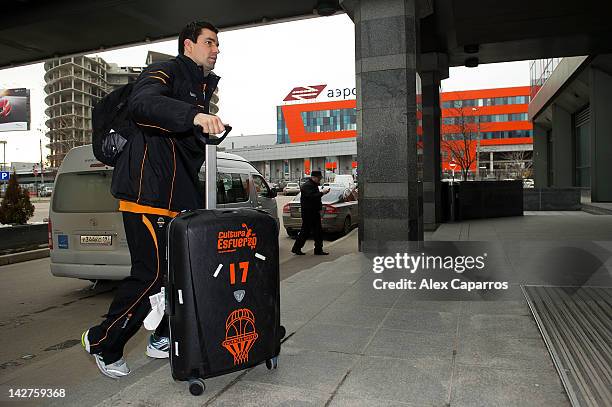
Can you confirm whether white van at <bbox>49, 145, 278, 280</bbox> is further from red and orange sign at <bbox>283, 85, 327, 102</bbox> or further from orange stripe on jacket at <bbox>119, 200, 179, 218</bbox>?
red and orange sign at <bbox>283, 85, 327, 102</bbox>

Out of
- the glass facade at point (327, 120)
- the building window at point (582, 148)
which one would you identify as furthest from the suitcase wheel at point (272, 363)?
the glass facade at point (327, 120)

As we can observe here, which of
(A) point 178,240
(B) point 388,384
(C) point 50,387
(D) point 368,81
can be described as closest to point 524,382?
(B) point 388,384

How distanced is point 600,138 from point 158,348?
2372 cm

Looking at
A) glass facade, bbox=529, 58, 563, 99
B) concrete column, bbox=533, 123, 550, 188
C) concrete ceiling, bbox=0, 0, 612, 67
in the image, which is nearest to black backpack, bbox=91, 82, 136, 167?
concrete ceiling, bbox=0, 0, 612, 67

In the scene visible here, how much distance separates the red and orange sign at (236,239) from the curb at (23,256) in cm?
969

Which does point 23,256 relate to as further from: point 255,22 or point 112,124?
point 112,124

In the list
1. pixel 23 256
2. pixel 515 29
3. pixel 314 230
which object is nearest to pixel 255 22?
pixel 314 230

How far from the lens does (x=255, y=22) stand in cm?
1278

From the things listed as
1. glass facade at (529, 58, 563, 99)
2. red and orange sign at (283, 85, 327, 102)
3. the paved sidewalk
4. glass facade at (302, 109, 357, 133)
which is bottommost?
the paved sidewalk

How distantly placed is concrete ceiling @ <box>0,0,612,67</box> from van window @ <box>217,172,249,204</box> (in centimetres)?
438

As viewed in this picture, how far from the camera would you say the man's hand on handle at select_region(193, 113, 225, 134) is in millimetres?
2592

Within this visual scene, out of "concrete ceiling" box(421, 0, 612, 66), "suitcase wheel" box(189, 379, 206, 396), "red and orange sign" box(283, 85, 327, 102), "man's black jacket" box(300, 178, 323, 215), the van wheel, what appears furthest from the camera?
"red and orange sign" box(283, 85, 327, 102)

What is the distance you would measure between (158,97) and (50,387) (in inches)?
97.7

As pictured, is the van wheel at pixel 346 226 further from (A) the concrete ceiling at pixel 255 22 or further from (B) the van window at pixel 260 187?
(A) the concrete ceiling at pixel 255 22
